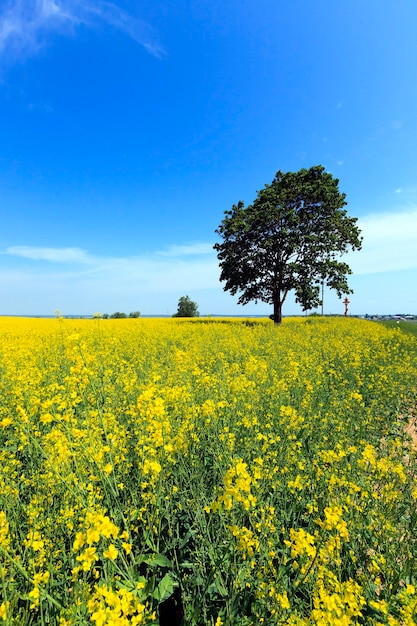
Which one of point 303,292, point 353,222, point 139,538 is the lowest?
point 139,538

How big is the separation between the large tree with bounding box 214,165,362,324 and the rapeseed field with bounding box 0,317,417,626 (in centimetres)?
1793

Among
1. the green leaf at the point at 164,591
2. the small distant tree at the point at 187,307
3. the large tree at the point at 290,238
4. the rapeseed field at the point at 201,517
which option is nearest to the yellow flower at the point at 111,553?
the rapeseed field at the point at 201,517

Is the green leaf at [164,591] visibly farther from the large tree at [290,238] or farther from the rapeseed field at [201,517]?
the large tree at [290,238]

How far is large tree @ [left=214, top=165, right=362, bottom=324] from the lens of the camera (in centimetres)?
2128

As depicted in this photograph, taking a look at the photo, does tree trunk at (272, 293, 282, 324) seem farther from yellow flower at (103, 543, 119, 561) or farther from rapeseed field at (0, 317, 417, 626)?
yellow flower at (103, 543, 119, 561)

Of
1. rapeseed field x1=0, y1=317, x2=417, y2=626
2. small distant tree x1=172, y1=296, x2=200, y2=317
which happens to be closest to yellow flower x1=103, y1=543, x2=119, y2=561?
rapeseed field x1=0, y1=317, x2=417, y2=626

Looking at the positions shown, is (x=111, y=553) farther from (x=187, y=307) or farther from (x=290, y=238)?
(x=187, y=307)

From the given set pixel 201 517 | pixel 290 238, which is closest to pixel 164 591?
pixel 201 517

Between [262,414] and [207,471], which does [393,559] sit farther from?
[262,414]

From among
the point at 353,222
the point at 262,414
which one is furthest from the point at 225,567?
the point at 353,222

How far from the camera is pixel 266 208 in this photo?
21.8 meters

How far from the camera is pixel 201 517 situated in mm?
2068

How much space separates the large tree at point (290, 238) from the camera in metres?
21.3

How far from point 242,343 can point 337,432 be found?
22.8 ft
